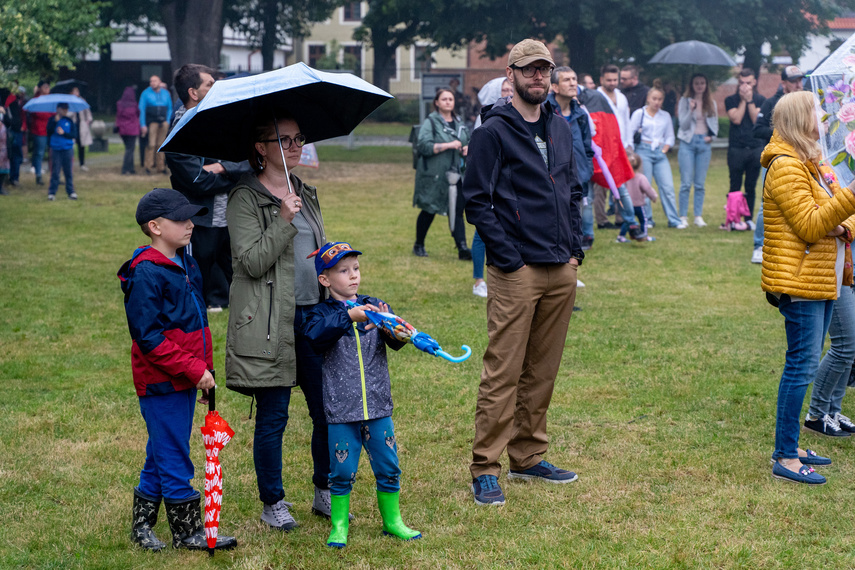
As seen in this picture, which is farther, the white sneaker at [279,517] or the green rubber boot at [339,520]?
the white sneaker at [279,517]

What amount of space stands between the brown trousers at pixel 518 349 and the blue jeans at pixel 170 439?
1.50m

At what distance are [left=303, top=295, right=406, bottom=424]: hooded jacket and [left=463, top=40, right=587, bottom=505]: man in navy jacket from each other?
840 millimetres

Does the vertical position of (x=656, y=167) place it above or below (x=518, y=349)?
above

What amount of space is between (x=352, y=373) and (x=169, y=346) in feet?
2.56

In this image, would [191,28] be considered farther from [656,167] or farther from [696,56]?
[656,167]

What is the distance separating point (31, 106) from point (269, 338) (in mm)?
16924

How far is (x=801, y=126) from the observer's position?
16.1ft

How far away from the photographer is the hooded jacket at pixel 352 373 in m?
4.10

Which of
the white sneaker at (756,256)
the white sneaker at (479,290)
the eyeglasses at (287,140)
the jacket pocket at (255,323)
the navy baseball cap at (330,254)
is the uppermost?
the eyeglasses at (287,140)

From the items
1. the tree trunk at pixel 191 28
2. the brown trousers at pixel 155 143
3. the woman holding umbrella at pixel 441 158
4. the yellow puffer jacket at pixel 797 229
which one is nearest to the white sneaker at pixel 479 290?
the woman holding umbrella at pixel 441 158

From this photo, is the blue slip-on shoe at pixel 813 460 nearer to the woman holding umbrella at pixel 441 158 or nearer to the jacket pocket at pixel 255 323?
the jacket pocket at pixel 255 323

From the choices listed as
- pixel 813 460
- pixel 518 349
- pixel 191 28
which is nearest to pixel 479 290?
pixel 813 460

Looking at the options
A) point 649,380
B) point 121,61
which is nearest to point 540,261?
point 649,380

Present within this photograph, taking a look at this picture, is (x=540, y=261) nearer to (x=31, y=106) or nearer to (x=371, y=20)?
(x=31, y=106)
